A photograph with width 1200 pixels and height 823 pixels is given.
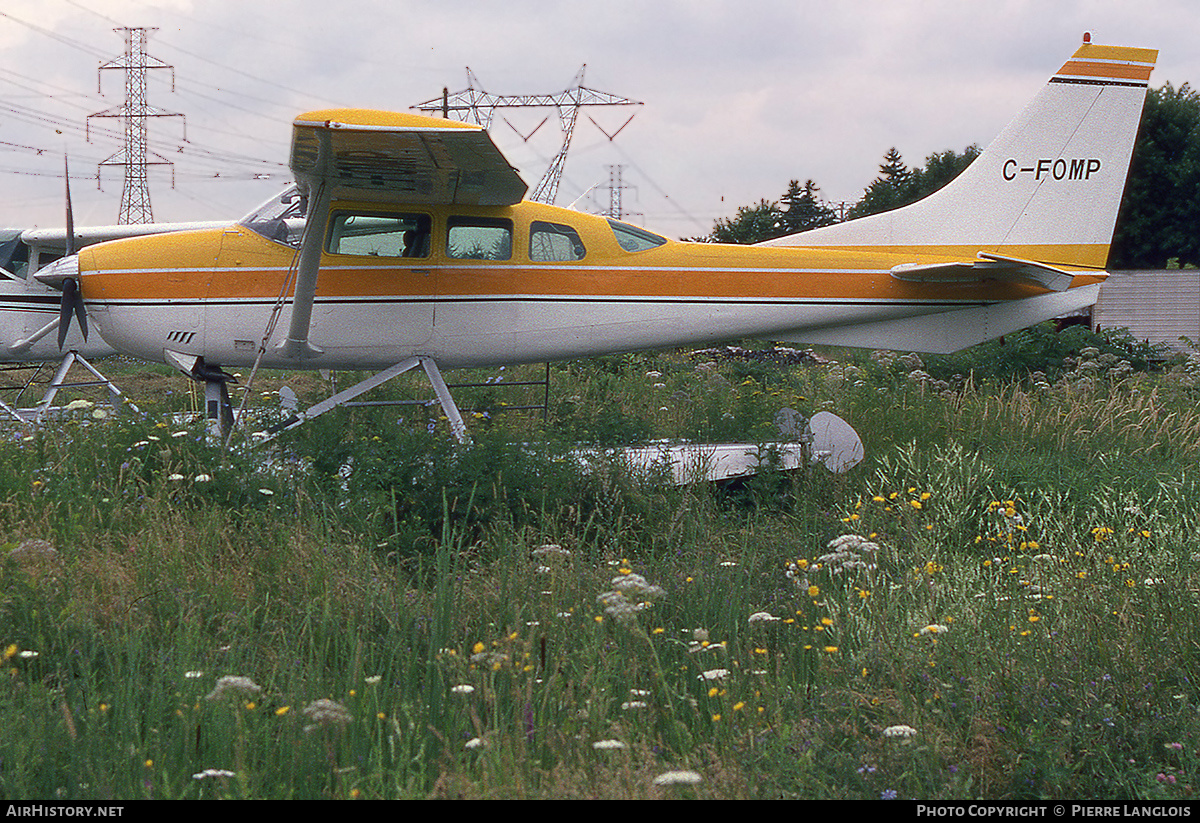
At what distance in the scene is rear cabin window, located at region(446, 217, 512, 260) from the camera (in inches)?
289

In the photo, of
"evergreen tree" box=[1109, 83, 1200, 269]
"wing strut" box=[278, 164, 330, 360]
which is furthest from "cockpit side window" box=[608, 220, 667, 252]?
"evergreen tree" box=[1109, 83, 1200, 269]

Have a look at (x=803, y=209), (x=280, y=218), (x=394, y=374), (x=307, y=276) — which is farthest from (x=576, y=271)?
(x=803, y=209)

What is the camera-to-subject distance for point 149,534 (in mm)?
4297

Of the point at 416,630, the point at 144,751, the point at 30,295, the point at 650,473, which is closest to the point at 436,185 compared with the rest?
the point at 650,473

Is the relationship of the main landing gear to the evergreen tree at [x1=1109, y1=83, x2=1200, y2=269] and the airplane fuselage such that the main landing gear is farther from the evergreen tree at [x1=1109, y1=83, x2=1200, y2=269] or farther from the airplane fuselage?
the evergreen tree at [x1=1109, y1=83, x2=1200, y2=269]

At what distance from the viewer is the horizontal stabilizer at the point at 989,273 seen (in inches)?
280

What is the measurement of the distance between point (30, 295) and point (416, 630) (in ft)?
30.6

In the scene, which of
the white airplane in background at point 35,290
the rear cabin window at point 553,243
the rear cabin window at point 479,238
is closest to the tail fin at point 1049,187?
the rear cabin window at point 553,243

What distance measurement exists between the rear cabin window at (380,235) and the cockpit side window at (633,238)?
152cm

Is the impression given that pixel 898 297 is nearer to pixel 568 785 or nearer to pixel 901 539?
pixel 901 539

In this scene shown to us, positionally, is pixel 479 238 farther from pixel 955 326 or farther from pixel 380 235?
pixel 955 326

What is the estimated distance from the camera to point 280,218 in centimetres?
743

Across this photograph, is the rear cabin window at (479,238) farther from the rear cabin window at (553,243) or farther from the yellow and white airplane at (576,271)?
the rear cabin window at (553,243)

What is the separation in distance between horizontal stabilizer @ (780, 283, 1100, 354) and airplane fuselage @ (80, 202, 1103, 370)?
8 centimetres
